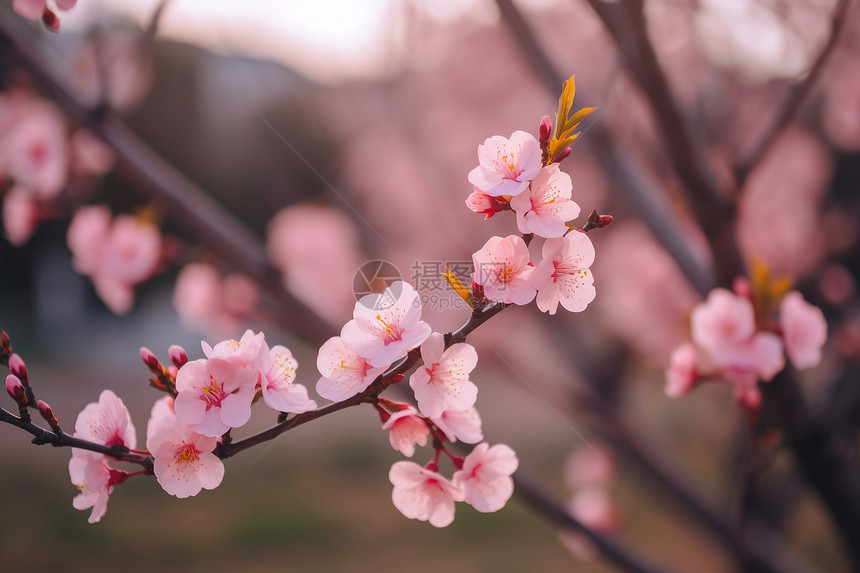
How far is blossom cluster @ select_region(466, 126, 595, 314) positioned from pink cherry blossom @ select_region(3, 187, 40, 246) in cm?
190

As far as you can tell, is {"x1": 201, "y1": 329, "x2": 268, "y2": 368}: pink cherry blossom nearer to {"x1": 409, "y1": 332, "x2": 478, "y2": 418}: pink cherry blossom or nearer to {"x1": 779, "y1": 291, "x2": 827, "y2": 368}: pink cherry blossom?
{"x1": 409, "y1": 332, "x2": 478, "y2": 418}: pink cherry blossom

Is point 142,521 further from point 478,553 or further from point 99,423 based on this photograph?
point 99,423

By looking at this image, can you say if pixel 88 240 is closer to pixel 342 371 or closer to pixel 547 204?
pixel 342 371

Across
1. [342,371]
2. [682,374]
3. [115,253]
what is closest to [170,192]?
[115,253]

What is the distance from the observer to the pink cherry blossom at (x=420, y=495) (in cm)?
79

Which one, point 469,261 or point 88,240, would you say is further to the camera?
point 88,240

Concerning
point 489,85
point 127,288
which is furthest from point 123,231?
point 489,85

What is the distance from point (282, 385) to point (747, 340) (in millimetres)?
937

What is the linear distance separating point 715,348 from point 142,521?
14.2 feet

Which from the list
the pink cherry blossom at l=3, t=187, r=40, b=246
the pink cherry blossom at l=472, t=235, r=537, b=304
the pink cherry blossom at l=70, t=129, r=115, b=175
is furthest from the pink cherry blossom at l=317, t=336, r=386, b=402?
the pink cherry blossom at l=70, t=129, r=115, b=175

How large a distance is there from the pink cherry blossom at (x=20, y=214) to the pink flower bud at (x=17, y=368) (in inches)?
58.7

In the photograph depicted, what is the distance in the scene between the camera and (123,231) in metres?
2.21

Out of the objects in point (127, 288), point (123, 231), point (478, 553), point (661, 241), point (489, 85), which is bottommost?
point (478, 553)

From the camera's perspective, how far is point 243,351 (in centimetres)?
69
